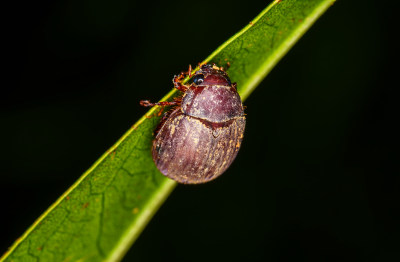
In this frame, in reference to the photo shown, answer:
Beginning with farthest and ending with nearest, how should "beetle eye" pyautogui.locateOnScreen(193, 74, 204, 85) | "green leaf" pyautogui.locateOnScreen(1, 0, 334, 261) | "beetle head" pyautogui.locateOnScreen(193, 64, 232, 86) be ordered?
"beetle eye" pyautogui.locateOnScreen(193, 74, 204, 85)
"beetle head" pyautogui.locateOnScreen(193, 64, 232, 86)
"green leaf" pyautogui.locateOnScreen(1, 0, 334, 261)

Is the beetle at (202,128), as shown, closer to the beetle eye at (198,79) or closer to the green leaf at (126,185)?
the beetle eye at (198,79)

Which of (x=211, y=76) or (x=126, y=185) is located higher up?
(x=211, y=76)

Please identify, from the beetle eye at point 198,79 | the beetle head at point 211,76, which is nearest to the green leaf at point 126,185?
the beetle head at point 211,76

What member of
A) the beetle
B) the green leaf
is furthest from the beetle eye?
the green leaf

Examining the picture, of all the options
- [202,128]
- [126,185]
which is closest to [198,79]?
[202,128]

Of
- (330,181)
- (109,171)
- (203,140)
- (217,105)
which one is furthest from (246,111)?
(109,171)

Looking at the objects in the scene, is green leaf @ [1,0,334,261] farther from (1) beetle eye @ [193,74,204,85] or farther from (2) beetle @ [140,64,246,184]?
(1) beetle eye @ [193,74,204,85]

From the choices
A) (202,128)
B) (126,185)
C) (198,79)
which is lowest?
(126,185)

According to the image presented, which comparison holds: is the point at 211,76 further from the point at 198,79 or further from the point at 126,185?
the point at 126,185
